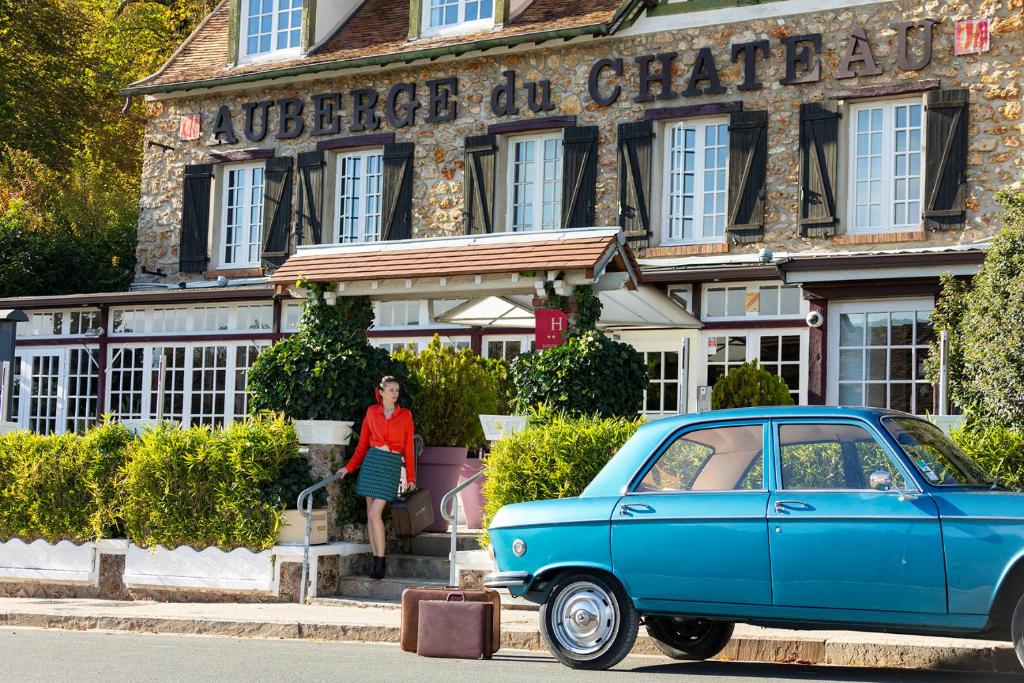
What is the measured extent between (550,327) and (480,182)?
29.7 ft

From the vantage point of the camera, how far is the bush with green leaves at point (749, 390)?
16.8m

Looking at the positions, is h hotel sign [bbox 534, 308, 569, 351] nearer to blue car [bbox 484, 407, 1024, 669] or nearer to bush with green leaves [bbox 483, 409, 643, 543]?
bush with green leaves [bbox 483, 409, 643, 543]

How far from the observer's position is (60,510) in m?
13.9

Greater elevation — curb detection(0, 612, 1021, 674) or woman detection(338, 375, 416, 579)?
woman detection(338, 375, 416, 579)

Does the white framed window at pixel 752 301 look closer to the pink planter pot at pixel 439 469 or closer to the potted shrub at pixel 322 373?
the pink planter pot at pixel 439 469

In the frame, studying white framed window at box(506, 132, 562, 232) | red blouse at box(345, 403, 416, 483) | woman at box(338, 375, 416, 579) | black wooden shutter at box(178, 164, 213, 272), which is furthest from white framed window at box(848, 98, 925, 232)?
black wooden shutter at box(178, 164, 213, 272)

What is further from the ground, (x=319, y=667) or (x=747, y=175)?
(x=747, y=175)

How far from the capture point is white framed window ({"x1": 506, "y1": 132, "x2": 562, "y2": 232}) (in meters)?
21.5

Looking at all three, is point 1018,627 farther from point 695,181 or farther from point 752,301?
point 695,181

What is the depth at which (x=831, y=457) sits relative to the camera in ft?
28.2

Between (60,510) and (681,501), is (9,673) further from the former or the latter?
(60,510)

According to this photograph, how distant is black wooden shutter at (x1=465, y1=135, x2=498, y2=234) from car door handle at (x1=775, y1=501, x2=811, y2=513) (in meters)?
13.4

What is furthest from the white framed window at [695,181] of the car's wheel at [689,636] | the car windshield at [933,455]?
the car windshield at [933,455]

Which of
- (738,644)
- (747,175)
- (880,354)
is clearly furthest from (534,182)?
(738,644)
